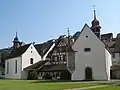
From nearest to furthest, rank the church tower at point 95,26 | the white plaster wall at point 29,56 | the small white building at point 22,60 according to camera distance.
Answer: the church tower at point 95,26
the small white building at point 22,60
the white plaster wall at point 29,56

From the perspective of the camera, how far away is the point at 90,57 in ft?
134

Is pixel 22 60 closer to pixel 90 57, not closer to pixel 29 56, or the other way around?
pixel 29 56

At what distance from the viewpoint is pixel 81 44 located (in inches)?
1650

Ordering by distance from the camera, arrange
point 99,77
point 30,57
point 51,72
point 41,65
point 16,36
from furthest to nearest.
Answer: point 16,36 → point 30,57 → point 41,65 → point 51,72 → point 99,77

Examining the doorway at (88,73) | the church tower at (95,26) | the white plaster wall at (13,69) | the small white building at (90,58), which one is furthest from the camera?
the white plaster wall at (13,69)

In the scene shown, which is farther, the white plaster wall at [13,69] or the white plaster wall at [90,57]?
the white plaster wall at [13,69]

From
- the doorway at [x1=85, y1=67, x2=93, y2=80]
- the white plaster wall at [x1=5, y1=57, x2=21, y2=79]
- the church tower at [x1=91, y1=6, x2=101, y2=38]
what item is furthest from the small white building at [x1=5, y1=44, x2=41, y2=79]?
the doorway at [x1=85, y1=67, x2=93, y2=80]

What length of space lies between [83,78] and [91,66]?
2574 mm

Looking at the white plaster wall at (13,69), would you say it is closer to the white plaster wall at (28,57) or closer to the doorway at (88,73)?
the white plaster wall at (28,57)

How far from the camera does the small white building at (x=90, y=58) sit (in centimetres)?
3994

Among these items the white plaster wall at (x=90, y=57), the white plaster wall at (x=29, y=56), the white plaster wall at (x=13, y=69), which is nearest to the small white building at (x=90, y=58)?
the white plaster wall at (x=90, y=57)

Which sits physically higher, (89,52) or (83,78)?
(89,52)

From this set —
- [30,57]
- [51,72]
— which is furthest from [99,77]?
[30,57]

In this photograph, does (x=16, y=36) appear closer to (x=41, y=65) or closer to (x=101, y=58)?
(x=41, y=65)
